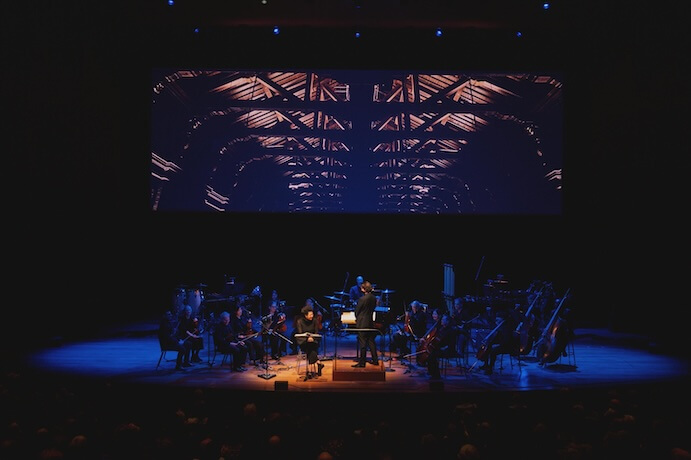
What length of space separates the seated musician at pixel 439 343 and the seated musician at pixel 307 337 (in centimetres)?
157

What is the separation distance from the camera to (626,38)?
1269 cm

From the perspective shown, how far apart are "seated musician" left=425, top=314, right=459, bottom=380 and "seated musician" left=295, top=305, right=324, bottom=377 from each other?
157 cm

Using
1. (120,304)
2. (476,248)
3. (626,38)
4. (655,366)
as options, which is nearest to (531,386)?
(655,366)

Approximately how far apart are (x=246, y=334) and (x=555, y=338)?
15.1 ft

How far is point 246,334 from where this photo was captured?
32.4 feet

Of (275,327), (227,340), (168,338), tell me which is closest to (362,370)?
(275,327)

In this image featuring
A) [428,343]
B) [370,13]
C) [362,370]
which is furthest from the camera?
[370,13]

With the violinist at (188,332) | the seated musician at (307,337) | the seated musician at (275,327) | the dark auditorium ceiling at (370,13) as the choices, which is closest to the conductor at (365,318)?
the seated musician at (307,337)

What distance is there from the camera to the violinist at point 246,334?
9.80 m

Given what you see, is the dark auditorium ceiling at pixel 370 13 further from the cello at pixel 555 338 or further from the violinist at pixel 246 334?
the violinist at pixel 246 334

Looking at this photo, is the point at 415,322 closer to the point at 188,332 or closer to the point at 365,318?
the point at 365,318

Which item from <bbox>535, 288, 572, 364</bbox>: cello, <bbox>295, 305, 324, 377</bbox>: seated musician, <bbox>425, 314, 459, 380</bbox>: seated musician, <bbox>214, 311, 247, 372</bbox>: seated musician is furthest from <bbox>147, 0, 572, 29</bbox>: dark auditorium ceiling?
<bbox>425, 314, 459, 380</bbox>: seated musician

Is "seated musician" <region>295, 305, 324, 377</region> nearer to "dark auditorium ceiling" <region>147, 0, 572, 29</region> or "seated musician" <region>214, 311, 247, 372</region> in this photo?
"seated musician" <region>214, 311, 247, 372</region>

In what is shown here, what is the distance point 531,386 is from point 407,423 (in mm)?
1842
